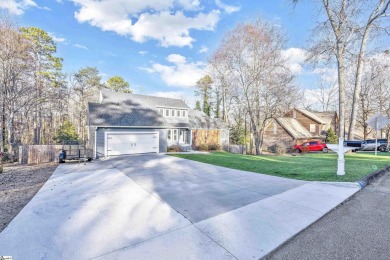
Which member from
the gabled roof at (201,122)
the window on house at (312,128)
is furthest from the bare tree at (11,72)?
the window on house at (312,128)

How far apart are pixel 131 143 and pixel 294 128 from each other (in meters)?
23.8

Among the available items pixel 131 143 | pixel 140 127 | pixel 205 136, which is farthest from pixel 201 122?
pixel 131 143

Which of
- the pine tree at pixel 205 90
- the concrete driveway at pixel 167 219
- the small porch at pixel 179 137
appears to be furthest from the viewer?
the pine tree at pixel 205 90

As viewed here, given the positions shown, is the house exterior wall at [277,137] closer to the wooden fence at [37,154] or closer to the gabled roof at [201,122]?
the gabled roof at [201,122]

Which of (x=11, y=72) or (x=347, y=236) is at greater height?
Answer: (x=11, y=72)

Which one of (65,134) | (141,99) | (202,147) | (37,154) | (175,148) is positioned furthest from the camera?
(65,134)

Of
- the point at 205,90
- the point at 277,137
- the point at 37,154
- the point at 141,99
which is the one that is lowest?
the point at 37,154

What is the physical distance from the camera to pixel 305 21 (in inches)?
598

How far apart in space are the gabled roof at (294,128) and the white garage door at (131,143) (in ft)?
62.5

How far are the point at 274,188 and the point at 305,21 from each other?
1537 cm

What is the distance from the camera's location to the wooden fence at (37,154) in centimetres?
1216

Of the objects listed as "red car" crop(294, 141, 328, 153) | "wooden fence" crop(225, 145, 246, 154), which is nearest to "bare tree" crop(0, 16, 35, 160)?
"wooden fence" crop(225, 145, 246, 154)

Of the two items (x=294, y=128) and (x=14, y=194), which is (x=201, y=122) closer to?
(x=294, y=128)

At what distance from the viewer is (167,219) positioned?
362 centimetres
